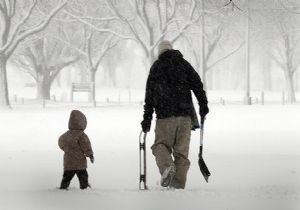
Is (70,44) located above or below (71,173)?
above

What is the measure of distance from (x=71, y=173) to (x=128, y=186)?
4.93 feet

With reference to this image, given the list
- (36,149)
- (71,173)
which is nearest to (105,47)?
(36,149)

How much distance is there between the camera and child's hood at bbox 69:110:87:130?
8102 millimetres

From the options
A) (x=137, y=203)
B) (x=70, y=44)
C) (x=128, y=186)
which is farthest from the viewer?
(x=70, y=44)

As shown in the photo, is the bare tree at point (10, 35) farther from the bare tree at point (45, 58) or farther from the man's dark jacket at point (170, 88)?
the man's dark jacket at point (170, 88)

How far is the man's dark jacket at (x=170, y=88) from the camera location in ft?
25.7

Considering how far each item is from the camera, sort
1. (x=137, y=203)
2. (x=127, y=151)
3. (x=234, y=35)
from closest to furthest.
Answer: (x=137, y=203) → (x=127, y=151) → (x=234, y=35)

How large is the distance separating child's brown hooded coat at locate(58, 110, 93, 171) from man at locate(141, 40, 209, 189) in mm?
842

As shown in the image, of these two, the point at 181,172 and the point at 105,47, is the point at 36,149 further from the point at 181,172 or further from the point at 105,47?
the point at 105,47

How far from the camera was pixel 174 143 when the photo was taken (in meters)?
7.96

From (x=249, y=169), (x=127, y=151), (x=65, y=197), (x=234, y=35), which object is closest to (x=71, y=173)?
(x=65, y=197)

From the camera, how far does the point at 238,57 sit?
81500 mm

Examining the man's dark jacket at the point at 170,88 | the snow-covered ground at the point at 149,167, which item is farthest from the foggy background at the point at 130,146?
the man's dark jacket at the point at 170,88

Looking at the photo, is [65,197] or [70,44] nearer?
[65,197]
